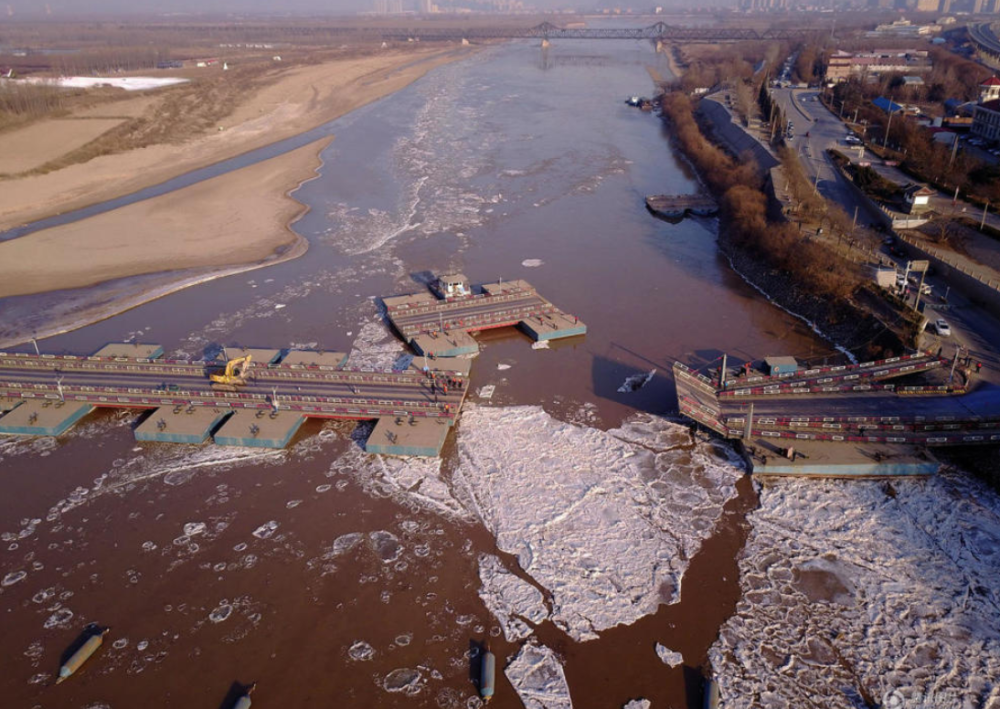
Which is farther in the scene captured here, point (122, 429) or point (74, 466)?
point (122, 429)

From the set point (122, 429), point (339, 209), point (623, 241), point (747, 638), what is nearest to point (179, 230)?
point (339, 209)

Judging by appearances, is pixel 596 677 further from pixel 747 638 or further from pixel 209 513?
pixel 209 513

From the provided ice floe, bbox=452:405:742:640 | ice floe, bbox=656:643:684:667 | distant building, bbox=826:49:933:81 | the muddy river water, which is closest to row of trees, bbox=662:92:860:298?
the muddy river water

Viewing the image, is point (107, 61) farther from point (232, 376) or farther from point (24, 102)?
point (232, 376)

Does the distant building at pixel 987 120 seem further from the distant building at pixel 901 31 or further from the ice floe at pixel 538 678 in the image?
the distant building at pixel 901 31

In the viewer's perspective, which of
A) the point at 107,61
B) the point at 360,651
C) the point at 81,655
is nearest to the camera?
the point at 81,655

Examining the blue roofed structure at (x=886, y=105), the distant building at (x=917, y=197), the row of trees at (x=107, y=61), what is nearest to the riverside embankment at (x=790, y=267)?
the distant building at (x=917, y=197)

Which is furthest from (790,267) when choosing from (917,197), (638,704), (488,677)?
(488,677)
